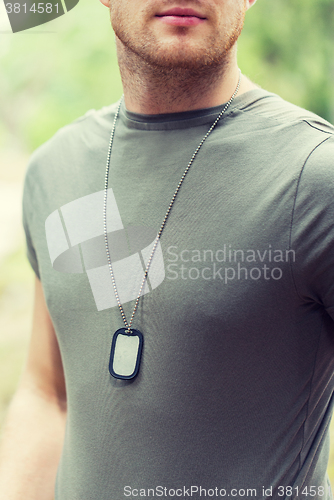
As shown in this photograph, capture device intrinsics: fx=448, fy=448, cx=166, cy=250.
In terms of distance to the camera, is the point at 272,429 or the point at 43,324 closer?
the point at 272,429

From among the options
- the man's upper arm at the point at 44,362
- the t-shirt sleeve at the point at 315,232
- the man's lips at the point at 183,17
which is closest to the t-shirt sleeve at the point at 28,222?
the man's upper arm at the point at 44,362

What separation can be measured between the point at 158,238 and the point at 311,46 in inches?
167

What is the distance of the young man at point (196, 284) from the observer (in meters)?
0.74

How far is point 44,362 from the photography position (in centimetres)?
114

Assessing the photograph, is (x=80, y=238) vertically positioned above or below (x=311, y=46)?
below

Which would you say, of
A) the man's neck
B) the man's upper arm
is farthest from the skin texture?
the man's upper arm

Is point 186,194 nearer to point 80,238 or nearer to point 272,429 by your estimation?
point 80,238

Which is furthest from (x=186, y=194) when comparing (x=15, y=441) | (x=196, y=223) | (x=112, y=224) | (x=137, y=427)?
(x=15, y=441)

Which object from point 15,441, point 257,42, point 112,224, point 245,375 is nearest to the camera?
point 245,375

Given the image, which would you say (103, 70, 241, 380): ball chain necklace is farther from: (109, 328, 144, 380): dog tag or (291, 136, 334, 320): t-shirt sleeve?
(291, 136, 334, 320): t-shirt sleeve

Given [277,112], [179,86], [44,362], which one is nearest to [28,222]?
[44,362]

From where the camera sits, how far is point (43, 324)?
114 cm

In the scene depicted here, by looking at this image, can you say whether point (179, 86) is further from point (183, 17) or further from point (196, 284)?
point (196, 284)

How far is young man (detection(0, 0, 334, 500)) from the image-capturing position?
74cm
